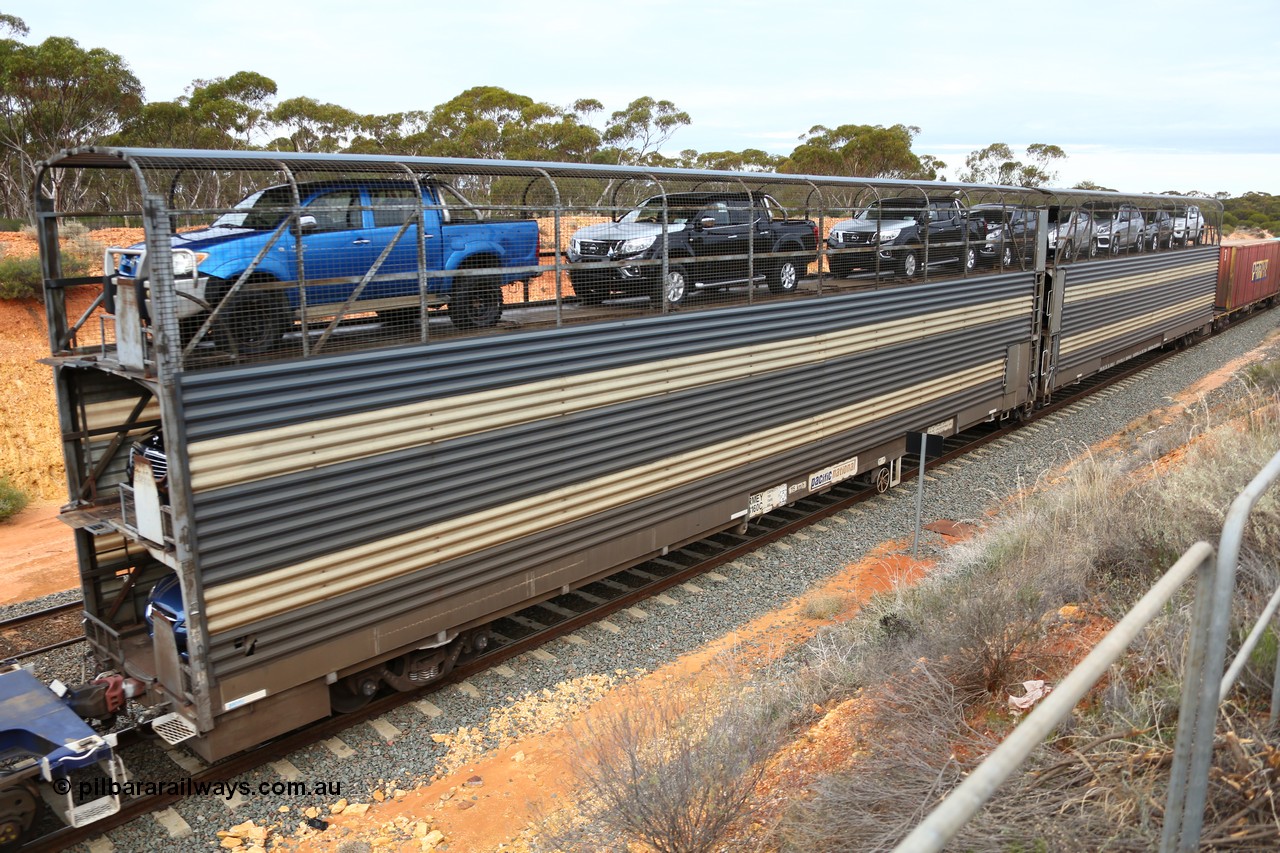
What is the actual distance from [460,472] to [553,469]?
104cm

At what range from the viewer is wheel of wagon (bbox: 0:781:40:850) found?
5513 millimetres

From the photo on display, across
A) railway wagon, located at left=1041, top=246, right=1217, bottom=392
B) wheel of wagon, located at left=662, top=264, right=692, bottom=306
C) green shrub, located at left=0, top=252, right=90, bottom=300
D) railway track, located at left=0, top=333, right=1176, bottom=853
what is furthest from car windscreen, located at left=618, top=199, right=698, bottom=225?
green shrub, located at left=0, top=252, right=90, bottom=300

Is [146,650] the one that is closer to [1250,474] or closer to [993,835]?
[993,835]

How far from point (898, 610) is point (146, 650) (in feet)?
20.3

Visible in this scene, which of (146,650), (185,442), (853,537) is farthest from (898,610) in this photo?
(146,650)

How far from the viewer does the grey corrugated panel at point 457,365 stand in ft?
19.6

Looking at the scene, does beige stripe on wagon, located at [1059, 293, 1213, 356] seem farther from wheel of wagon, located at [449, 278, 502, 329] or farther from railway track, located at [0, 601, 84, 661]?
railway track, located at [0, 601, 84, 661]

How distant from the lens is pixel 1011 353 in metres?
15.9

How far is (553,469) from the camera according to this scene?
8195mm

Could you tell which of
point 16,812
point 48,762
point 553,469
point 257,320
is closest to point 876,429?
point 553,469

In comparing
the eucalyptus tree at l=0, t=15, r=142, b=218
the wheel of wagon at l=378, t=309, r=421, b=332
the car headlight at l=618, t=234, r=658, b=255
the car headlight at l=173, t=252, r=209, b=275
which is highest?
the eucalyptus tree at l=0, t=15, r=142, b=218

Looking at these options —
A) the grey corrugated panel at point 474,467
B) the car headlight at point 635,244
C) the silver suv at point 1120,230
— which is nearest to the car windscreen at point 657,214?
the car headlight at point 635,244

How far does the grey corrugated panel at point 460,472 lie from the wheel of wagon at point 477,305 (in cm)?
99

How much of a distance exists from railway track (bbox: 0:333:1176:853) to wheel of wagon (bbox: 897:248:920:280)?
10.0ft
